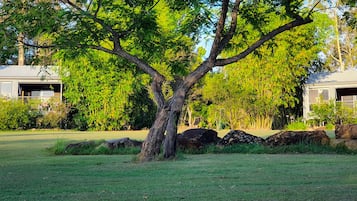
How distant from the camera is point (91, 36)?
11.0 meters

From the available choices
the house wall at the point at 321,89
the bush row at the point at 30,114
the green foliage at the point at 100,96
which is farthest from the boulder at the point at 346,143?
the bush row at the point at 30,114

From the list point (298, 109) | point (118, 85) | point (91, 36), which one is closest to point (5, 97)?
point (118, 85)

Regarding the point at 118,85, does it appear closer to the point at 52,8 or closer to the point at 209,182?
the point at 52,8

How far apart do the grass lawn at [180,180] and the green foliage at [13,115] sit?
65.5 feet

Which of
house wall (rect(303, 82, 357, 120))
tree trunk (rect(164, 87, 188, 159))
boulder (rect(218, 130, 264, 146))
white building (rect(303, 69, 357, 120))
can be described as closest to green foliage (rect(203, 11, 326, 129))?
house wall (rect(303, 82, 357, 120))

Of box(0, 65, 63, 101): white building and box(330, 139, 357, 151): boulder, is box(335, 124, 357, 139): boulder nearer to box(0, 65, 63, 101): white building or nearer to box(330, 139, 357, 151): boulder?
box(330, 139, 357, 151): boulder

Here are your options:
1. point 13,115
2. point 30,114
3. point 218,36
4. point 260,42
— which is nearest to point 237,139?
point 260,42

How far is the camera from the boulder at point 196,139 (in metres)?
13.2

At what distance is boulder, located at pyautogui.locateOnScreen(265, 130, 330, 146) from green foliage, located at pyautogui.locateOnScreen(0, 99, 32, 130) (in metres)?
20.2

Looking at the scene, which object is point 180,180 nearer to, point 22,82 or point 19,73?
point 22,82

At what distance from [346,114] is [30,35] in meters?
22.4

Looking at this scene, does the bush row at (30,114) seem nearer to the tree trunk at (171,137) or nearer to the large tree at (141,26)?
the large tree at (141,26)

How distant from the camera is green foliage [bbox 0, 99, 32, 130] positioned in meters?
29.5

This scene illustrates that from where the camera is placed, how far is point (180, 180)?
284 inches
